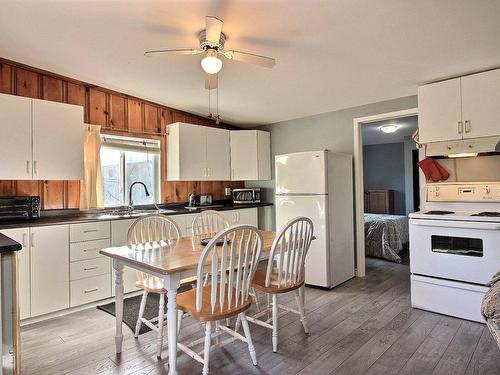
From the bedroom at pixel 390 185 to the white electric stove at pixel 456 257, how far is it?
5.61ft

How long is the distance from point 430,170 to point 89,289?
3.69 metres

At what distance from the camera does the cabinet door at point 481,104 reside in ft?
8.82

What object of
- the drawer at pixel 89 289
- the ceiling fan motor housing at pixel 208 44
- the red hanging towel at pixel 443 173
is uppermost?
the ceiling fan motor housing at pixel 208 44

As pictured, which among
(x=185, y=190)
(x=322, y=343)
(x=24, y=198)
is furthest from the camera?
(x=185, y=190)

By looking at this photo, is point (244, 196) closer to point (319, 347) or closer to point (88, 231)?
point (88, 231)

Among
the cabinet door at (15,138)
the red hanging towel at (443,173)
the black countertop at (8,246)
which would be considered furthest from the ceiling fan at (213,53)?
the red hanging towel at (443,173)

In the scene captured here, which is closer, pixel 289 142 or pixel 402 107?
pixel 402 107

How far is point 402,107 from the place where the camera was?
3555 millimetres

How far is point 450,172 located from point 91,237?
12.2ft

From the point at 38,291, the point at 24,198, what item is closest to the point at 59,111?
the point at 24,198

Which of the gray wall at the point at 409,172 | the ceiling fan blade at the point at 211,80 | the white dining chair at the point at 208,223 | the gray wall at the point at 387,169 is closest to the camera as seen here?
the ceiling fan blade at the point at 211,80

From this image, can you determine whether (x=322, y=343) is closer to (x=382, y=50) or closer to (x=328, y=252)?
(x=328, y=252)

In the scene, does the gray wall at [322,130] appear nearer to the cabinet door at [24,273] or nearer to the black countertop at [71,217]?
the black countertop at [71,217]

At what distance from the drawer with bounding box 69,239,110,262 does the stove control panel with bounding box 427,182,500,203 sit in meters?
3.44
